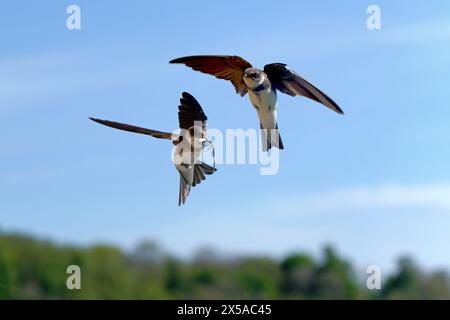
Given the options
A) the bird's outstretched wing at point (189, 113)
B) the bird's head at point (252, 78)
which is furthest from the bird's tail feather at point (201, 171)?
the bird's head at point (252, 78)

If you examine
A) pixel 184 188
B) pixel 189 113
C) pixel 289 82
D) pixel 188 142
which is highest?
pixel 289 82

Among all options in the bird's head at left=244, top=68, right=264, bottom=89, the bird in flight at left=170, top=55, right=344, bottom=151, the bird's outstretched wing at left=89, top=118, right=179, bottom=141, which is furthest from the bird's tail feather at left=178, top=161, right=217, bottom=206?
the bird's head at left=244, top=68, right=264, bottom=89

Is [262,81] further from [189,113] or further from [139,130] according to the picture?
[139,130]

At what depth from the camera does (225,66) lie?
3.98m

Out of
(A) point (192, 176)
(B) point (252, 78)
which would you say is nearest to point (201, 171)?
(A) point (192, 176)

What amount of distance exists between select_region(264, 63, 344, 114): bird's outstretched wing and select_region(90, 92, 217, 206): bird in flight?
369 millimetres

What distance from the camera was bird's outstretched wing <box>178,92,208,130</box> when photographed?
379cm

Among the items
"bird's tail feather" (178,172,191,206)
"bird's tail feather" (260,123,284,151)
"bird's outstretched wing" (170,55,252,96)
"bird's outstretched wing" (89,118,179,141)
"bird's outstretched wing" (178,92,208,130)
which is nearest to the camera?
"bird's outstretched wing" (89,118,179,141)

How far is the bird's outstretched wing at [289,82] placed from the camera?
3814mm

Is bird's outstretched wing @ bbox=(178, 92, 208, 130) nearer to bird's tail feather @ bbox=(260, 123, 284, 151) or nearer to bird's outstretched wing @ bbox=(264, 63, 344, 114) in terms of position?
bird's tail feather @ bbox=(260, 123, 284, 151)

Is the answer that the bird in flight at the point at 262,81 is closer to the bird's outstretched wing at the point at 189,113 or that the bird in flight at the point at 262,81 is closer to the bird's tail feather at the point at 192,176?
the bird's outstretched wing at the point at 189,113

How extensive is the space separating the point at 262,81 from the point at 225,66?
0.56ft
